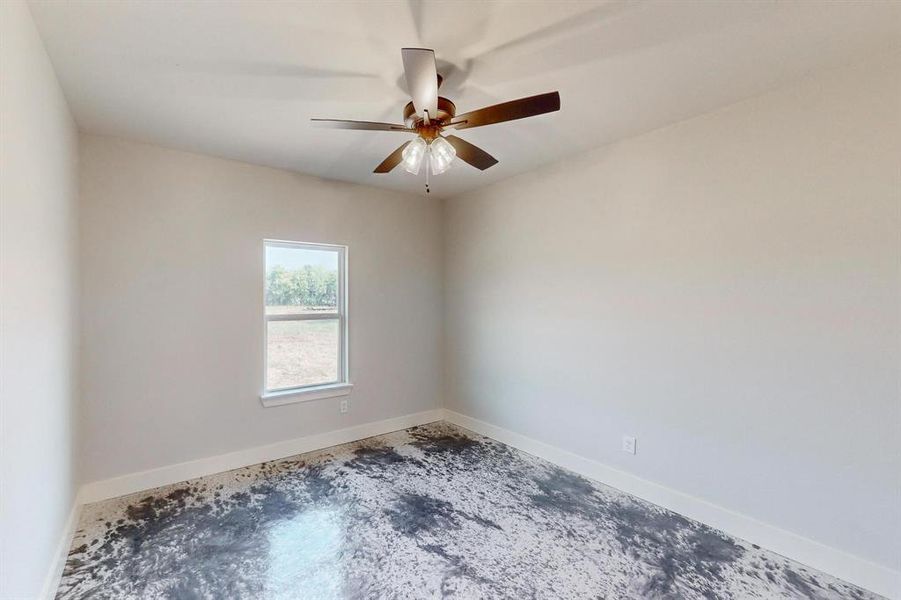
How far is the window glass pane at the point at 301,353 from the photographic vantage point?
3.48 meters

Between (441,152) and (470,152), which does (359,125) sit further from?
(470,152)

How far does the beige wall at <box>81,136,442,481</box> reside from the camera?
2.71m

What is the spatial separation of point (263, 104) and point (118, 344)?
1.97 meters

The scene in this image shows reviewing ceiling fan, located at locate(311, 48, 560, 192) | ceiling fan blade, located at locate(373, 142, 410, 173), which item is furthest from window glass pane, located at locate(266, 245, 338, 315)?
ceiling fan, located at locate(311, 48, 560, 192)

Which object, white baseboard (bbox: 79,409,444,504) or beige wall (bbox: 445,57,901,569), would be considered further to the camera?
white baseboard (bbox: 79,409,444,504)

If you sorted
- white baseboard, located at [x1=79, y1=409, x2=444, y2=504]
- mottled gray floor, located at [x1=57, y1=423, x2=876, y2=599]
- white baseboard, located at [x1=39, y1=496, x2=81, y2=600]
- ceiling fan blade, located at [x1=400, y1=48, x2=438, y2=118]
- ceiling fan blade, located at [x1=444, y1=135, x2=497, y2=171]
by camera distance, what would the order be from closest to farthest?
ceiling fan blade, located at [x1=400, y1=48, x2=438, y2=118]
white baseboard, located at [x1=39, y1=496, x2=81, y2=600]
mottled gray floor, located at [x1=57, y1=423, x2=876, y2=599]
ceiling fan blade, located at [x1=444, y1=135, x2=497, y2=171]
white baseboard, located at [x1=79, y1=409, x2=444, y2=504]

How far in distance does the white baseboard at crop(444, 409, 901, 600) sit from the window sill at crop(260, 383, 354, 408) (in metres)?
1.82

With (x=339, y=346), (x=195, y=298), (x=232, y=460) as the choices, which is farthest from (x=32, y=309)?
(x=339, y=346)

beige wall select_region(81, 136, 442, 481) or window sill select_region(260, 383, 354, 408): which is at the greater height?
beige wall select_region(81, 136, 442, 481)

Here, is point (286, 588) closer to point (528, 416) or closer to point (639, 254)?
point (528, 416)

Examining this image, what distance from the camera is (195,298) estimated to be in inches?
120

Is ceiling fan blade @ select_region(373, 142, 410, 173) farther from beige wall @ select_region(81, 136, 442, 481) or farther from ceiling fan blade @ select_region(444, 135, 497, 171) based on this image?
beige wall @ select_region(81, 136, 442, 481)

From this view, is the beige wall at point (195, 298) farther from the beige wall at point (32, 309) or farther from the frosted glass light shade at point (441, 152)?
the frosted glass light shade at point (441, 152)

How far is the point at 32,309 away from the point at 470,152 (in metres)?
2.09
